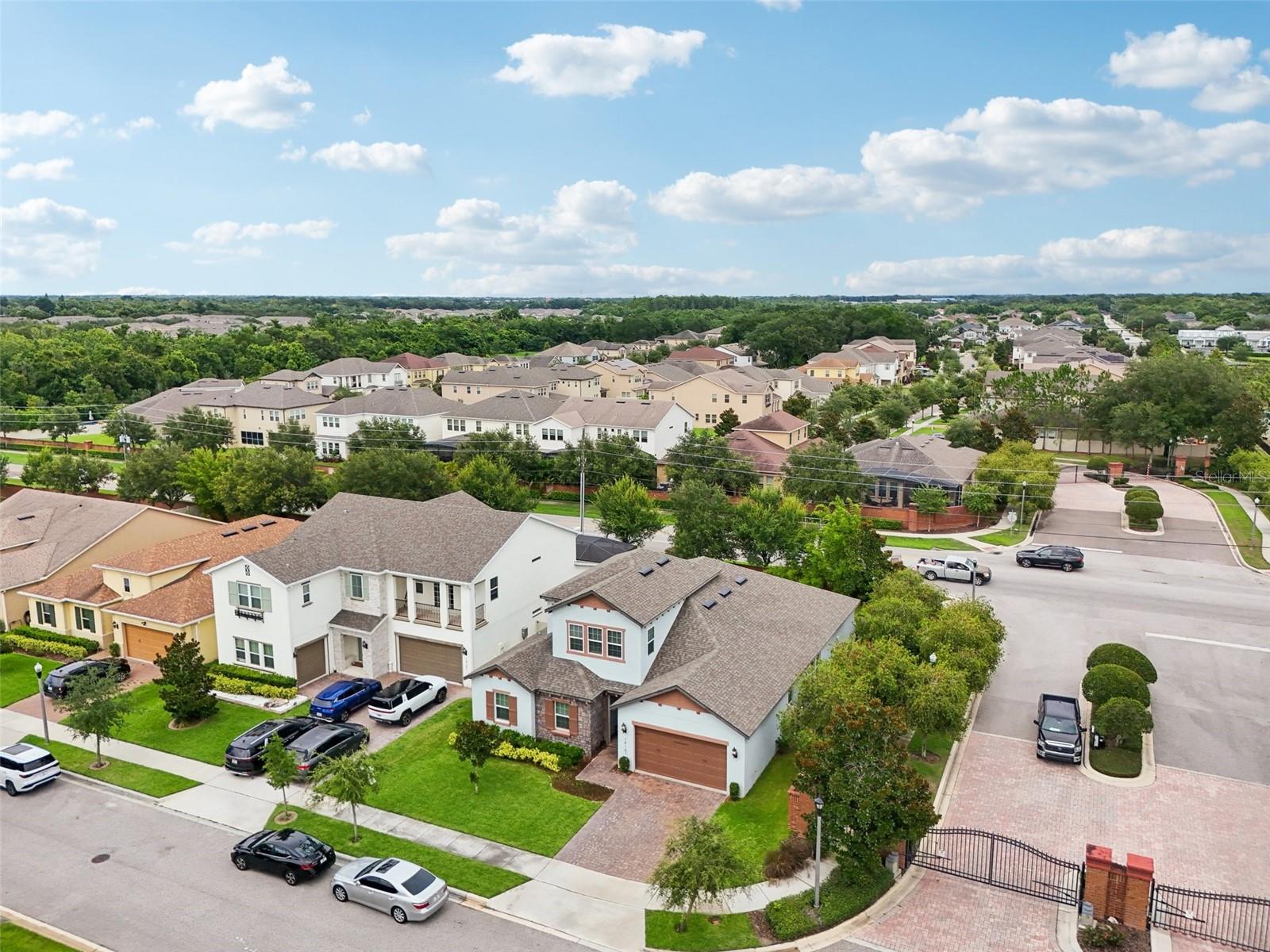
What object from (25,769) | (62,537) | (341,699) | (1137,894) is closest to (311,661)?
(341,699)

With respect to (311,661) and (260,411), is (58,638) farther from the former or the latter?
(260,411)

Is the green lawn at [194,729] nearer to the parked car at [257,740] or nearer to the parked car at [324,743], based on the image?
the parked car at [257,740]

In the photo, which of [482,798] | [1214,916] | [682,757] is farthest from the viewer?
[682,757]

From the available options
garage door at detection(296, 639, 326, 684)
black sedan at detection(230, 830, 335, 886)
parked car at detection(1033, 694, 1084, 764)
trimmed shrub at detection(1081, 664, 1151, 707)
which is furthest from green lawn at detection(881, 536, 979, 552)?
black sedan at detection(230, 830, 335, 886)

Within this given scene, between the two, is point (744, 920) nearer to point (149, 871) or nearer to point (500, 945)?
point (500, 945)

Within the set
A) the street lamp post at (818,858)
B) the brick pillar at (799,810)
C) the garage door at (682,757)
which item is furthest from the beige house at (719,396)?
the street lamp post at (818,858)

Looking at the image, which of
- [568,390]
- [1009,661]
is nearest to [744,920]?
[1009,661]
